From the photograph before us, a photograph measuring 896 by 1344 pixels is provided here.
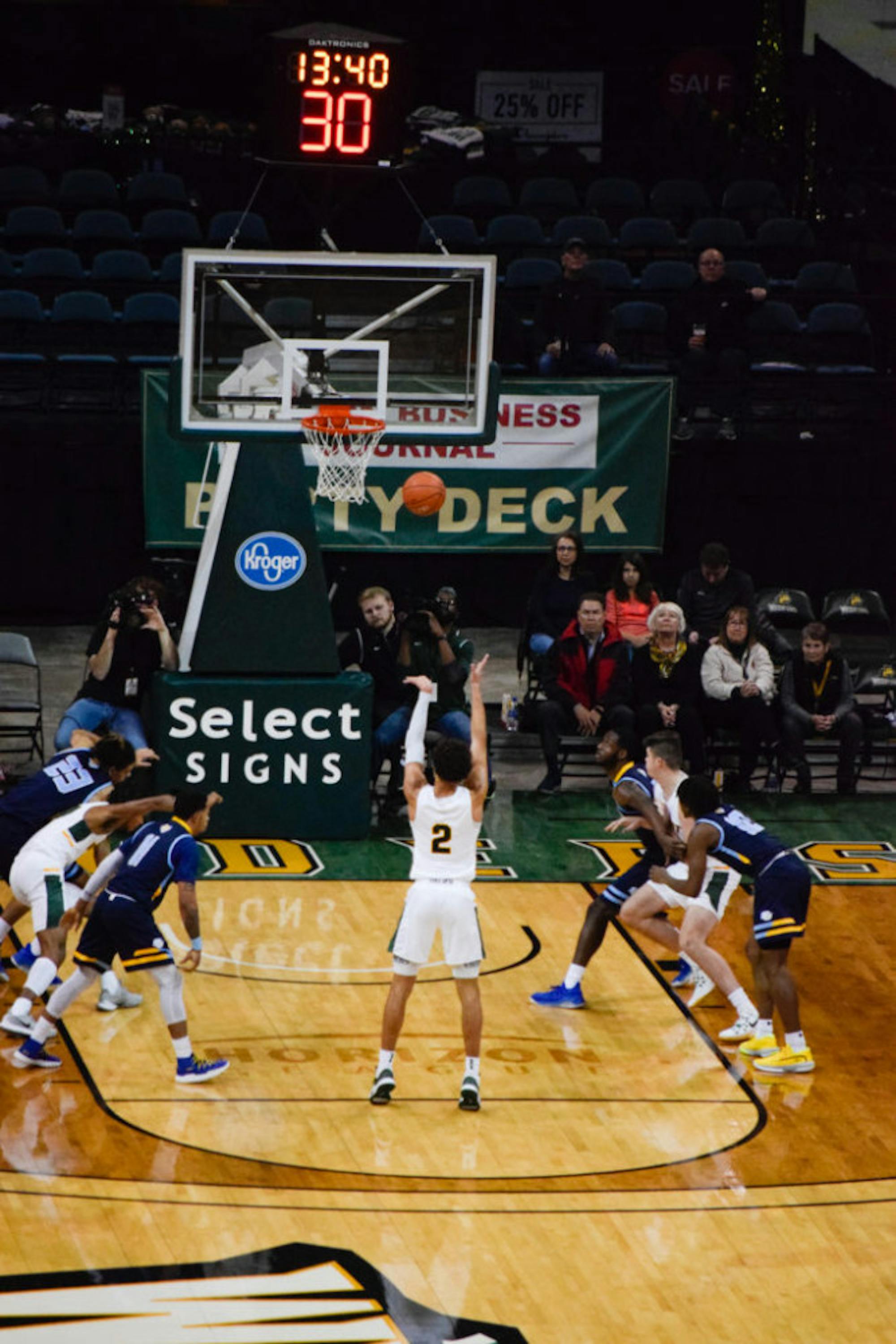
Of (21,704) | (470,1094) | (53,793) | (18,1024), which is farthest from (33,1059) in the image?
(21,704)

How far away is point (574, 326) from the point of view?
A: 16562mm

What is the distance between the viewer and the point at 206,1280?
7234 mm

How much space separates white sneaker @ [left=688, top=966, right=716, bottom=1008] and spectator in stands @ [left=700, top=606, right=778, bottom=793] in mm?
3496

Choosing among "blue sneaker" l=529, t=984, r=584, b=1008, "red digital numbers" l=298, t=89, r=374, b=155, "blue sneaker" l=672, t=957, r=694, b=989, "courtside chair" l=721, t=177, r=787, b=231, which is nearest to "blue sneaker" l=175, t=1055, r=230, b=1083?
"blue sneaker" l=529, t=984, r=584, b=1008

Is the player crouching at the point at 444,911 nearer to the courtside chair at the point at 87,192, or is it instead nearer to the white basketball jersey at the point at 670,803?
Result: the white basketball jersey at the point at 670,803

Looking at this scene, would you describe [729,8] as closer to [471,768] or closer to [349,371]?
[349,371]

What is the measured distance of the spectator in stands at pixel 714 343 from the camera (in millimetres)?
16969

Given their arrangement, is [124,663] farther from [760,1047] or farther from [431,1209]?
[431,1209]

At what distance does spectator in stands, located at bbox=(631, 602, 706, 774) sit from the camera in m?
13.4

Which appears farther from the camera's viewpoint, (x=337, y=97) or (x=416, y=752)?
(x=337, y=97)

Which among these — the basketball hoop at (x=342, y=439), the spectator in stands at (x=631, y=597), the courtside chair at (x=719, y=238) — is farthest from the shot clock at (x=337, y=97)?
the courtside chair at (x=719, y=238)

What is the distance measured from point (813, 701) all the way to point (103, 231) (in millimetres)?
8347

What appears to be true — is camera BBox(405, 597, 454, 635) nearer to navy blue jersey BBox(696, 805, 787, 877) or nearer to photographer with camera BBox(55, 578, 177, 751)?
photographer with camera BBox(55, 578, 177, 751)

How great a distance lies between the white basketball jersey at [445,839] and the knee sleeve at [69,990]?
1.56 metres
